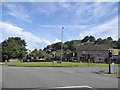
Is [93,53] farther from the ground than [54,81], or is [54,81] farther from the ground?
[93,53]

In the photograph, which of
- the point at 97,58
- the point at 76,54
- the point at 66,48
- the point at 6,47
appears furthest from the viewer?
the point at 66,48

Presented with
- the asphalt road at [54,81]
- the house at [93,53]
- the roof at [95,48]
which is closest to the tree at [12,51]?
the house at [93,53]

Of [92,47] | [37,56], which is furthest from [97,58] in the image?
[37,56]

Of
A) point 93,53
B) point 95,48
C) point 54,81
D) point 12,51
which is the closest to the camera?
point 54,81

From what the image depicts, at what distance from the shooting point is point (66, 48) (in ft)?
591

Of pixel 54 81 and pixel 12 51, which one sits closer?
pixel 54 81

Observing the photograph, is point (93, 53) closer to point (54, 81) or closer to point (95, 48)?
point (95, 48)

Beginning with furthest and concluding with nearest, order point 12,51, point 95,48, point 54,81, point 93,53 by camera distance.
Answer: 1. point 95,48
2. point 93,53
3. point 12,51
4. point 54,81

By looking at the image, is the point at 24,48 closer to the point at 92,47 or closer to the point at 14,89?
the point at 92,47

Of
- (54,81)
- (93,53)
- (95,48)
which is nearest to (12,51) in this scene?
(93,53)

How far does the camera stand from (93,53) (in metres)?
134

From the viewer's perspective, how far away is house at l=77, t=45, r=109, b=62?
131837mm

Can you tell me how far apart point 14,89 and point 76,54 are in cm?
12855

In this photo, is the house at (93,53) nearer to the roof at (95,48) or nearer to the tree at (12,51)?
the roof at (95,48)
